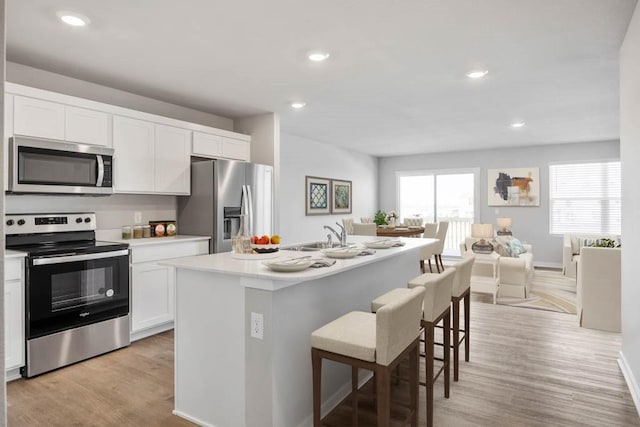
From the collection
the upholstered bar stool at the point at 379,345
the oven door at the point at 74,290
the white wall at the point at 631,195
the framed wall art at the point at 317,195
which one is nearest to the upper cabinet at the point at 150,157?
the oven door at the point at 74,290

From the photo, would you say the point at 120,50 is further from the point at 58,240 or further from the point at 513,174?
the point at 513,174

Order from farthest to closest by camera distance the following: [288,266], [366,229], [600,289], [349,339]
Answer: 1. [366,229]
2. [600,289]
3. [288,266]
4. [349,339]

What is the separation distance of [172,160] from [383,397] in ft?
11.3

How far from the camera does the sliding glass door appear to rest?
8.94 meters

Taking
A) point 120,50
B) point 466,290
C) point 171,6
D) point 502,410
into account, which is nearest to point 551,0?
point 466,290

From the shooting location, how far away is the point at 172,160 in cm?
429

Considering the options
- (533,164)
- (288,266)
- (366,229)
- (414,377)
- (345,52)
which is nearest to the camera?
(288,266)

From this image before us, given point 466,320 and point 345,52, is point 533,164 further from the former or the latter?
point 345,52

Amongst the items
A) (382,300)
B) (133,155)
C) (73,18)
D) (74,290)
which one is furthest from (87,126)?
(382,300)

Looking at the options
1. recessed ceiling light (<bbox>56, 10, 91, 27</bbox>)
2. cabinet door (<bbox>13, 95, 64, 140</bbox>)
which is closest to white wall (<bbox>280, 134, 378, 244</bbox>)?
cabinet door (<bbox>13, 95, 64, 140</bbox>)

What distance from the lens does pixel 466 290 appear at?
3.13 meters

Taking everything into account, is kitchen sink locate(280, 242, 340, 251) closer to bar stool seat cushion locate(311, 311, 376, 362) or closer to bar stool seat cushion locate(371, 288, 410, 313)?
bar stool seat cushion locate(371, 288, 410, 313)

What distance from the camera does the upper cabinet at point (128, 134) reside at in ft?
10.3

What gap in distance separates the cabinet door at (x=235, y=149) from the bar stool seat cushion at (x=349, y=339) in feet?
11.0
